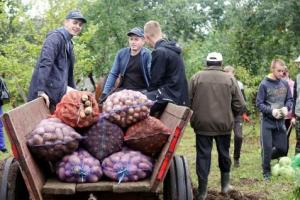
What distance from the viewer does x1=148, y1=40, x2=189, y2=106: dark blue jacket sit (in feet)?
20.7

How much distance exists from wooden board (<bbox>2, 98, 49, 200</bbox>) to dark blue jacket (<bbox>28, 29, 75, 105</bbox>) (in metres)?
1.41

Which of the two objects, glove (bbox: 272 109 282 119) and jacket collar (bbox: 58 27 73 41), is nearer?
jacket collar (bbox: 58 27 73 41)

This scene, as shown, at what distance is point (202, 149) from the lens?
23.8 feet

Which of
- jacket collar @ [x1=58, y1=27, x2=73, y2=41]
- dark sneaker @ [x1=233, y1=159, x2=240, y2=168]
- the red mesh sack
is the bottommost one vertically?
dark sneaker @ [x1=233, y1=159, x2=240, y2=168]

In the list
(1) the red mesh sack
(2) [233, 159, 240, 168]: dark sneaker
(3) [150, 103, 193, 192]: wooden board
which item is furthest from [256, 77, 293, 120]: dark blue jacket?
(1) the red mesh sack

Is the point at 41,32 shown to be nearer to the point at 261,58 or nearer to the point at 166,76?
the point at 261,58

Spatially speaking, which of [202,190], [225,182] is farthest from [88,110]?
[225,182]

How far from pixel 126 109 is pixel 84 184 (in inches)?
29.1

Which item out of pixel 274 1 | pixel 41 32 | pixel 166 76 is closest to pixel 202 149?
pixel 166 76

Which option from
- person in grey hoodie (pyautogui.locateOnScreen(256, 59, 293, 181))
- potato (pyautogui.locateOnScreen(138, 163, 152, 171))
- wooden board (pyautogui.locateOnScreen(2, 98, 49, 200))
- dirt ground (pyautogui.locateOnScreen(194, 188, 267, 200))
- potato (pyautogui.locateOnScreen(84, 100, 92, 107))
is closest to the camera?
wooden board (pyautogui.locateOnScreen(2, 98, 49, 200))

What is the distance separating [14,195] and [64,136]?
760 millimetres

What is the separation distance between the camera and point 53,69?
6344 mm

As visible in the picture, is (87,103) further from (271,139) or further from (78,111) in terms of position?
(271,139)

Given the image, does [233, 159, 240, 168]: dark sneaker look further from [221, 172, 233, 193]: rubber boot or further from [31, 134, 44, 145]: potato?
[31, 134, 44, 145]: potato
